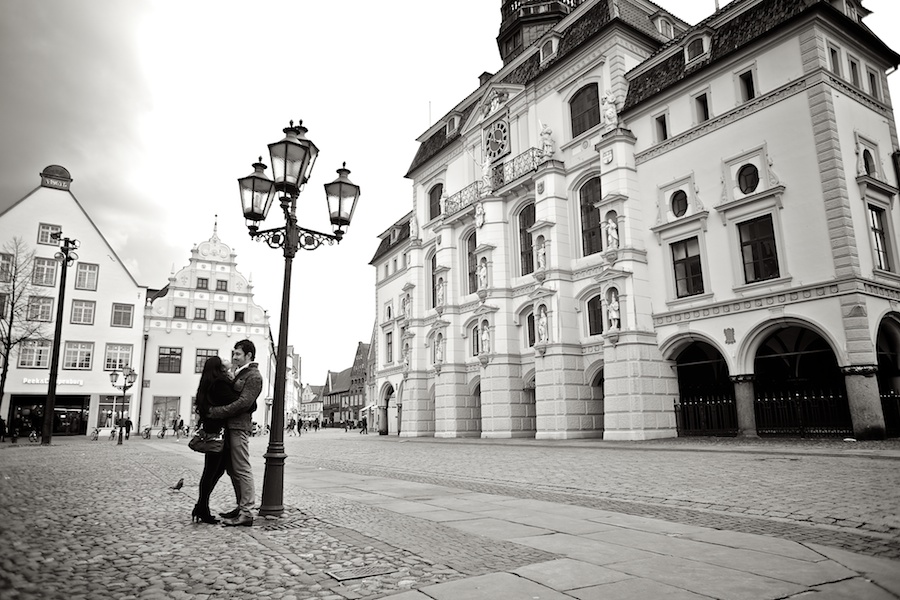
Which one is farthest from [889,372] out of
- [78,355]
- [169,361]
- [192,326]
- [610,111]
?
[78,355]

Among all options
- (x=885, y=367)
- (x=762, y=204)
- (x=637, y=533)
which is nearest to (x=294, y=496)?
(x=637, y=533)

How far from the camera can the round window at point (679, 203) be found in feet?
80.6

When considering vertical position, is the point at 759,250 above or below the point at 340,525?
above

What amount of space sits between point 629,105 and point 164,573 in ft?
86.6

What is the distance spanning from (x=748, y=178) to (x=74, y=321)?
4306 centimetres

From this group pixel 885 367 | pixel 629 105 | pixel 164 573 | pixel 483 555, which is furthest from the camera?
pixel 629 105

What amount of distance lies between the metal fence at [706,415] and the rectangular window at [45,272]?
4073cm

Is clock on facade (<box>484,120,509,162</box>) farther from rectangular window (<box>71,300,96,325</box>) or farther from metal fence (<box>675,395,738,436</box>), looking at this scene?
rectangular window (<box>71,300,96,325</box>)

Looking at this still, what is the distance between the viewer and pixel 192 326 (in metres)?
49.2

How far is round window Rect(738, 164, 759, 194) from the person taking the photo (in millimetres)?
21984

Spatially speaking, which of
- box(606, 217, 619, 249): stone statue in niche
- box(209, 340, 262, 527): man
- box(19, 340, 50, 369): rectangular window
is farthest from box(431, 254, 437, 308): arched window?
box(209, 340, 262, 527): man

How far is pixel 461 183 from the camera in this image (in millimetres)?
37688

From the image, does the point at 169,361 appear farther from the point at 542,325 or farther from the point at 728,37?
the point at 728,37

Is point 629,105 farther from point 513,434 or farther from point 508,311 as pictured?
point 513,434
